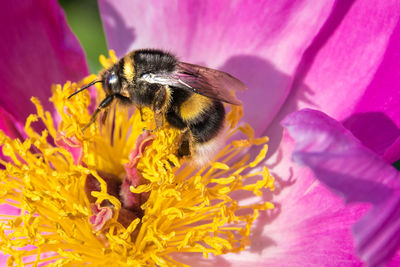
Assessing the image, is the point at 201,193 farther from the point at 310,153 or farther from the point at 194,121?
the point at 310,153

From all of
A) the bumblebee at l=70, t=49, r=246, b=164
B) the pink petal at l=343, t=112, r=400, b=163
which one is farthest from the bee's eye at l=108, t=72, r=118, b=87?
the pink petal at l=343, t=112, r=400, b=163

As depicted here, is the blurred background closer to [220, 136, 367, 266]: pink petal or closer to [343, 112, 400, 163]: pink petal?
[220, 136, 367, 266]: pink petal

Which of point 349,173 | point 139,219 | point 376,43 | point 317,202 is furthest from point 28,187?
point 376,43

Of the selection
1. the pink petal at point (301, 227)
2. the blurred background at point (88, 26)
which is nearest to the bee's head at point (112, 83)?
the pink petal at point (301, 227)

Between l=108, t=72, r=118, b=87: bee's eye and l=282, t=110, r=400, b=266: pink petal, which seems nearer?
l=282, t=110, r=400, b=266: pink petal

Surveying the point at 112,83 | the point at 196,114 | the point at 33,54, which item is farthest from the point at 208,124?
the point at 33,54

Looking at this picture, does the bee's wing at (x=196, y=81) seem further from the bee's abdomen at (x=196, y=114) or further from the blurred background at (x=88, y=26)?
the blurred background at (x=88, y=26)

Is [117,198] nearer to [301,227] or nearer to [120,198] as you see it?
[120,198]
